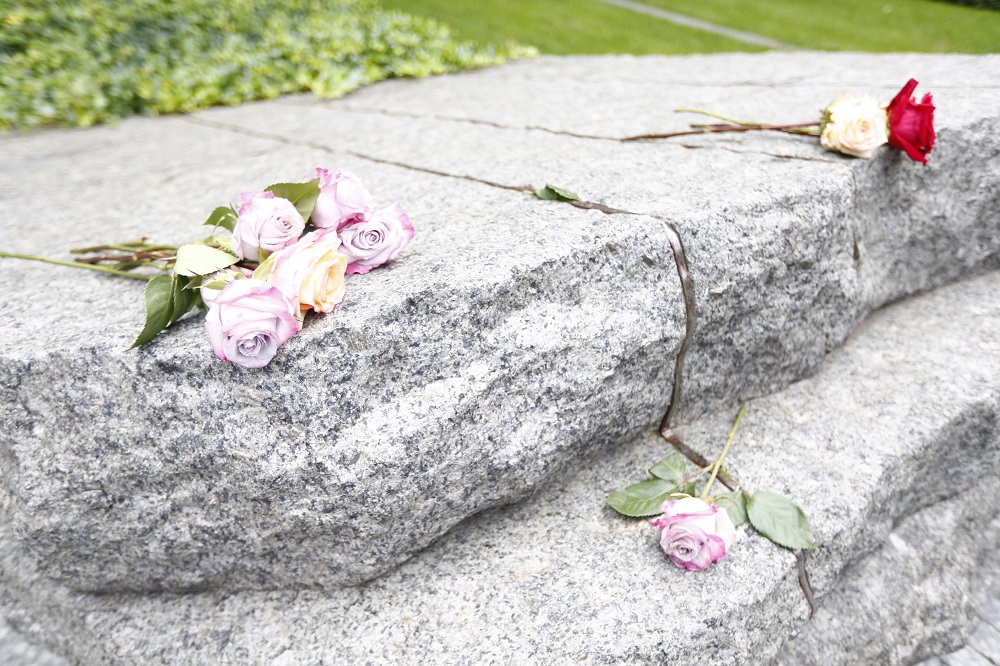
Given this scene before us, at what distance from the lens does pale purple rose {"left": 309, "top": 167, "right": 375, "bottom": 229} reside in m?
1.30

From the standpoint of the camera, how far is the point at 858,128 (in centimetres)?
177

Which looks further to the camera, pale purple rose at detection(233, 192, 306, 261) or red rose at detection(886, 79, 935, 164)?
red rose at detection(886, 79, 935, 164)

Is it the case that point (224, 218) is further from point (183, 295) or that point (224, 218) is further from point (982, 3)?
point (982, 3)

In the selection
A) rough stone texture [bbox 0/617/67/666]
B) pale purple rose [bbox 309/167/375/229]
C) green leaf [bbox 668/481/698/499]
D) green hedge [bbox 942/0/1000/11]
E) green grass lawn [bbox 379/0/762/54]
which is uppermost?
green hedge [bbox 942/0/1000/11]

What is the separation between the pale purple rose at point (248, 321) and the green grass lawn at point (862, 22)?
5327 millimetres

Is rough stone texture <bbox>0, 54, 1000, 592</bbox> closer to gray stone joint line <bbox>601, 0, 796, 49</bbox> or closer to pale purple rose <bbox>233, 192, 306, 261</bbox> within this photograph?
pale purple rose <bbox>233, 192, 306, 261</bbox>

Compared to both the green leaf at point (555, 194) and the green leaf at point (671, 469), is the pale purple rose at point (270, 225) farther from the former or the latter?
the green leaf at point (671, 469)

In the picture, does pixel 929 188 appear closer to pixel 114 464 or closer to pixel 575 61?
pixel 114 464

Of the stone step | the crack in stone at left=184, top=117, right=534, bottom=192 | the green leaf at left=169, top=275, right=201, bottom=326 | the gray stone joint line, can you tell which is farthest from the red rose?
the gray stone joint line

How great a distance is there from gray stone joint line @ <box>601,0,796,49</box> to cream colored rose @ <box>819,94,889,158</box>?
4.31 metres

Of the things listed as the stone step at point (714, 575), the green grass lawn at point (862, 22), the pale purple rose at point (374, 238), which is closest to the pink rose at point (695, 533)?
the stone step at point (714, 575)

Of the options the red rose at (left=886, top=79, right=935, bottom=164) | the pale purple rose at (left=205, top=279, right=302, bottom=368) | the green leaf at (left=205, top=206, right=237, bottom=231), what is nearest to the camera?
the pale purple rose at (left=205, top=279, right=302, bottom=368)

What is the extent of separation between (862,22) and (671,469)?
648 cm

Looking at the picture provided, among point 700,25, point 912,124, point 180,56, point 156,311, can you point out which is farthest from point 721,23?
point 156,311
